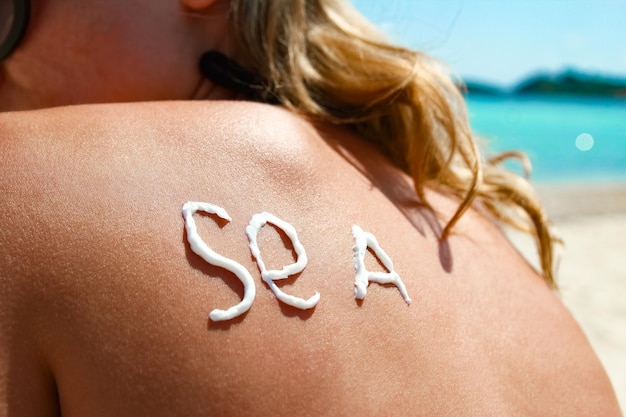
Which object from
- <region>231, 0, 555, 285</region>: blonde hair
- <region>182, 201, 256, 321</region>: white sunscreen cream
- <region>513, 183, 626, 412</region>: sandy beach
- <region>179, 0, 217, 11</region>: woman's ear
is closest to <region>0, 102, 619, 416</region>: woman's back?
<region>182, 201, 256, 321</region>: white sunscreen cream

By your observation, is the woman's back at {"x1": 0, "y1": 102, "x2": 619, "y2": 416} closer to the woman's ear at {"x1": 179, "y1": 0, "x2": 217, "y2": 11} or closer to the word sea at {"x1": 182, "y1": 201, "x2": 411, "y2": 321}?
the word sea at {"x1": 182, "y1": 201, "x2": 411, "y2": 321}

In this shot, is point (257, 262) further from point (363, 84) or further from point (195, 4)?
point (195, 4)

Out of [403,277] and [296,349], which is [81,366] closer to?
[296,349]

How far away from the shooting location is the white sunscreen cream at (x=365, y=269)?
1.12 m

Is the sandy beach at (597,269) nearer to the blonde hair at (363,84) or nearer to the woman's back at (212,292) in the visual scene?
the blonde hair at (363,84)

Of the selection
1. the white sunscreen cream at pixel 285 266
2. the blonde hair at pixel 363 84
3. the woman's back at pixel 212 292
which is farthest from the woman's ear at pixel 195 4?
the white sunscreen cream at pixel 285 266

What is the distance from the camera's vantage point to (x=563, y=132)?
109ft

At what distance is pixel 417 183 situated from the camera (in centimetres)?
150

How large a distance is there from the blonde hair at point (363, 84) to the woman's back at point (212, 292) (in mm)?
286

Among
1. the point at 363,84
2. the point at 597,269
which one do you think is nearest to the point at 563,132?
the point at 597,269

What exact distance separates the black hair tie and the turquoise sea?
0.89m

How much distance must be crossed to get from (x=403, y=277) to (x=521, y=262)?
1.69 feet

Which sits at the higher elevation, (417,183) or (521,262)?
(417,183)

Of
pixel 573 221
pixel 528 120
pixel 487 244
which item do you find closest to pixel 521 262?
pixel 487 244
